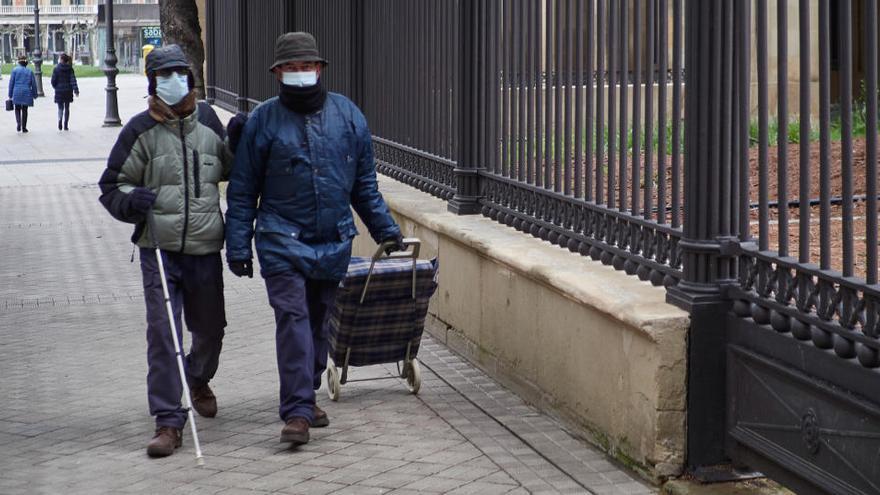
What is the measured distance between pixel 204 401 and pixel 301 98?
161 cm

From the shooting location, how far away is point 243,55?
18797mm

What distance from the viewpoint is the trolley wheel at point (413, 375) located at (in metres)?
8.13

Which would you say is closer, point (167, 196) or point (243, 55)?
point (167, 196)

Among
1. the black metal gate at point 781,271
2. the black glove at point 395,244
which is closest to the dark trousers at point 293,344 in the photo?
the black glove at point 395,244

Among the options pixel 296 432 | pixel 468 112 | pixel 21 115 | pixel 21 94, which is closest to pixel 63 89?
pixel 21 94

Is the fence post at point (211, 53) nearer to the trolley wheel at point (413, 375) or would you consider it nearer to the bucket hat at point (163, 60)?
the trolley wheel at point (413, 375)

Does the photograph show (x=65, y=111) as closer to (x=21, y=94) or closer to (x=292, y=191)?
(x=21, y=94)

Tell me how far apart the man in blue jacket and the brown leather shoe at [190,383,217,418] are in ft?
2.05

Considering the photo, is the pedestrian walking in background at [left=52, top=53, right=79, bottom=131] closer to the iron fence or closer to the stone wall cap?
the iron fence

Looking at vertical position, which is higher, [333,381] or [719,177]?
[719,177]

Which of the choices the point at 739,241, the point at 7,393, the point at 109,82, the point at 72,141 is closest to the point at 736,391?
the point at 739,241

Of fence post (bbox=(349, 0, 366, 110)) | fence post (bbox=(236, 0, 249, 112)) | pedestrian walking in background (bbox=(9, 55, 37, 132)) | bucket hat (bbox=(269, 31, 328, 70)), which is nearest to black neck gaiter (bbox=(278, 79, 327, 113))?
bucket hat (bbox=(269, 31, 328, 70))

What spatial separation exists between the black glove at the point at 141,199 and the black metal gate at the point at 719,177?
6.94 ft

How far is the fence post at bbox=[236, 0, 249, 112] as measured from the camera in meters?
18.8
